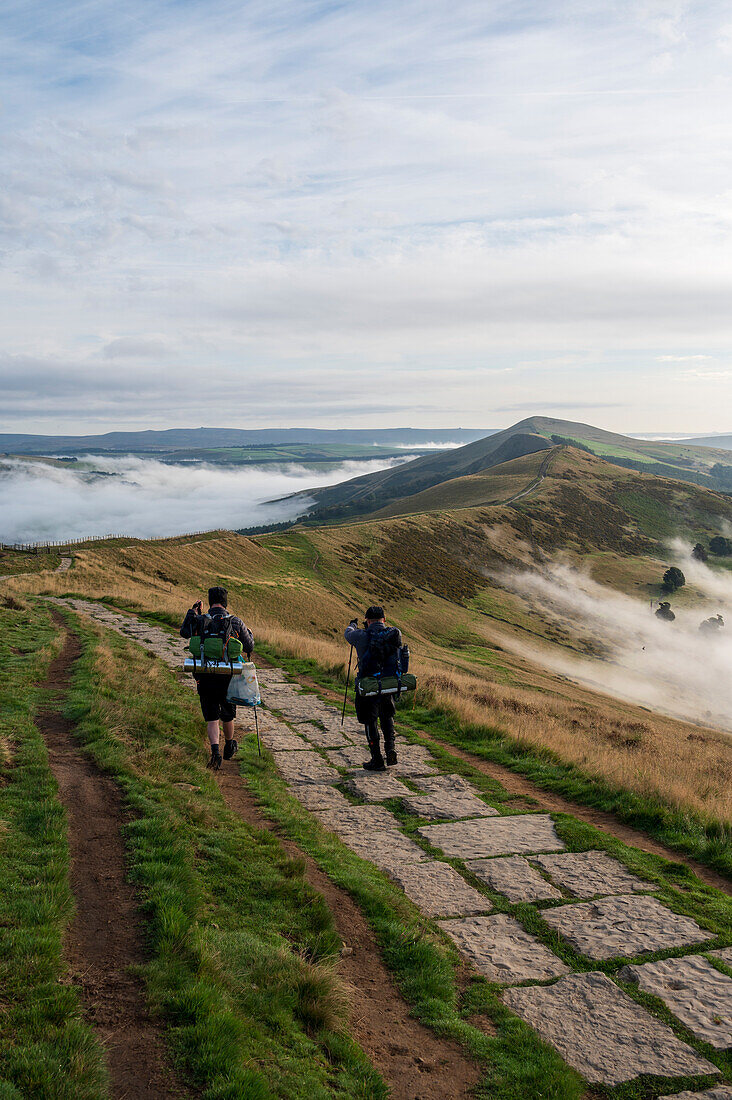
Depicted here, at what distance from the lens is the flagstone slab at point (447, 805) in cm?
941

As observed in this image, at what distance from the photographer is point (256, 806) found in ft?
29.0

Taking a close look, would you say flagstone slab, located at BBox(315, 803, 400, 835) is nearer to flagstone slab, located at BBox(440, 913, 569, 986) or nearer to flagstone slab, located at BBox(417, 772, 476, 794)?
flagstone slab, located at BBox(417, 772, 476, 794)

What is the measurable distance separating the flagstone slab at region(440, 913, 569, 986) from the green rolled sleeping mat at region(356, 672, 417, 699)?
4.45 meters

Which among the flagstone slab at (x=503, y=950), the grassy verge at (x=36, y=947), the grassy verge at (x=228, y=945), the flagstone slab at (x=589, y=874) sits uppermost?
the grassy verge at (x=36, y=947)

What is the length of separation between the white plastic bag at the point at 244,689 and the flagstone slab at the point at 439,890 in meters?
3.62

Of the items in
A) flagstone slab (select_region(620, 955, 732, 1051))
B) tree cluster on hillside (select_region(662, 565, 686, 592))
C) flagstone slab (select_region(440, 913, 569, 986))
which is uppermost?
flagstone slab (select_region(620, 955, 732, 1051))

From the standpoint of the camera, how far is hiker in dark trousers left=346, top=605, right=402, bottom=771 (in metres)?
10.8

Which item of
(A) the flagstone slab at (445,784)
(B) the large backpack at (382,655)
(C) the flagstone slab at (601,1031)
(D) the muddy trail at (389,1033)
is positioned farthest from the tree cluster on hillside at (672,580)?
(D) the muddy trail at (389,1033)

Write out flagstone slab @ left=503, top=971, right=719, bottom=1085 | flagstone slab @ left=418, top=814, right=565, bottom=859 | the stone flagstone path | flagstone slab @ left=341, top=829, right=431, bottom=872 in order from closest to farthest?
1. flagstone slab @ left=503, top=971, right=719, bottom=1085
2. the stone flagstone path
3. flagstone slab @ left=341, top=829, right=431, bottom=872
4. flagstone slab @ left=418, top=814, right=565, bottom=859

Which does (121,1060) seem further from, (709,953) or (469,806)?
(469,806)

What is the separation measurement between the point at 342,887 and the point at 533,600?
92830mm

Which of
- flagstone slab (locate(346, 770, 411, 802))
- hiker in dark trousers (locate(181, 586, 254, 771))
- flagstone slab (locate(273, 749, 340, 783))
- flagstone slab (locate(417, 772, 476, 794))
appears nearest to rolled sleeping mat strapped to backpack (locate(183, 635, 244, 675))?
hiker in dark trousers (locate(181, 586, 254, 771))

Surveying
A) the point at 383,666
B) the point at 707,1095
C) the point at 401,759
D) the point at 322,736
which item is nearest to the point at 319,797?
the point at 383,666

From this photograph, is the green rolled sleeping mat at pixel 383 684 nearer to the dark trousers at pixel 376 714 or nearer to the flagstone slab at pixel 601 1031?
the dark trousers at pixel 376 714
